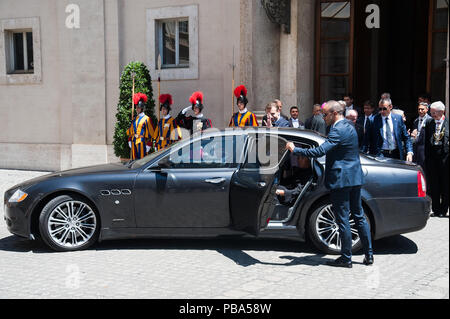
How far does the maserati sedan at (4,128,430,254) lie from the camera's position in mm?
6609

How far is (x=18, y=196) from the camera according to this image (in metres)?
6.97

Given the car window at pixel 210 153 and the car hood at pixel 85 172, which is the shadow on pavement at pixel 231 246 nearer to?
the car hood at pixel 85 172

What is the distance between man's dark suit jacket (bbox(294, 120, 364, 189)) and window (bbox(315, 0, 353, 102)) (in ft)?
25.9

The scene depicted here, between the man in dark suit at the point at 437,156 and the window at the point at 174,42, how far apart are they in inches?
269

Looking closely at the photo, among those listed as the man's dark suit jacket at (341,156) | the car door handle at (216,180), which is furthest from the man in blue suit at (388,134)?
the car door handle at (216,180)

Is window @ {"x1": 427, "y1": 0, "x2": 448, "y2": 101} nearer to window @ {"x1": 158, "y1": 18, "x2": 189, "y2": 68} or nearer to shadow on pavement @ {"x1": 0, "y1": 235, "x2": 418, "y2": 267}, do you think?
window @ {"x1": 158, "y1": 18, "x2": 189, "y2": 68}

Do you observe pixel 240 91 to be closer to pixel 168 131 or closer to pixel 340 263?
pixel 168 131

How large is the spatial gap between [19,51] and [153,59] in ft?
14.5

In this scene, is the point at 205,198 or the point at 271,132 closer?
the point at 205,198

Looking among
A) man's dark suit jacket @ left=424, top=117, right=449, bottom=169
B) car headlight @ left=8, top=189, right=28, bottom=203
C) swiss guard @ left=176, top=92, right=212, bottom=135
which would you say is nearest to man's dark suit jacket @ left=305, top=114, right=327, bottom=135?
man's dark suit jacket @ left=424, top=117, right=449, bottom=169

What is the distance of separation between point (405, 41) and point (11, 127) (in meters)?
12.5

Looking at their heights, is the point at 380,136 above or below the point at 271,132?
below

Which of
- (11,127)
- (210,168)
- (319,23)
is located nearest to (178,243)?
(210,168)

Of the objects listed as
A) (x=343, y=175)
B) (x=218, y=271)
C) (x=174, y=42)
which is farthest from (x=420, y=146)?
(x=174, y=42)
